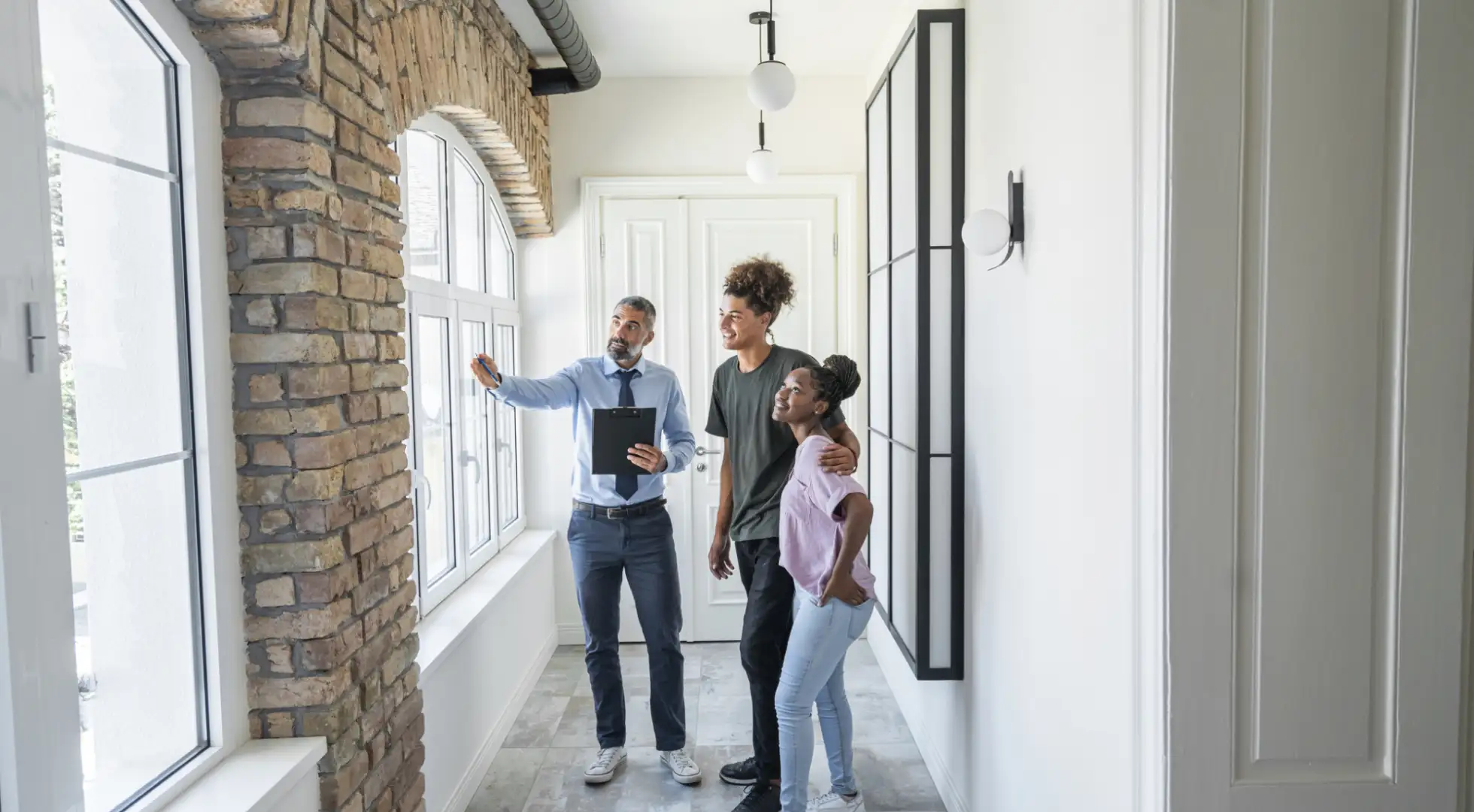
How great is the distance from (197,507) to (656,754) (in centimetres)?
202

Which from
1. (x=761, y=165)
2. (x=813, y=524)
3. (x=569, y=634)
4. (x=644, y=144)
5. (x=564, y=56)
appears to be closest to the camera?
(x=813, y=524)

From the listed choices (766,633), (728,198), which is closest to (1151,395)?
(766,633)

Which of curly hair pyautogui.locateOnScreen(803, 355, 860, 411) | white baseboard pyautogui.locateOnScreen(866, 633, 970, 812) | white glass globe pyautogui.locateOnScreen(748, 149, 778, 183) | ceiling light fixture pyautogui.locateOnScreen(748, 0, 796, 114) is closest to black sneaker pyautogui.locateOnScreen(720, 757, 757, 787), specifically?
white baseboard pyautogui.locateOnScreen(866, 633, 970, 812)

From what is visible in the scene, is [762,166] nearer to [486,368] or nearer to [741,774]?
[486,368]

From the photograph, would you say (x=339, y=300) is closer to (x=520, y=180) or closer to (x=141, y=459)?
(x=141, y=459)

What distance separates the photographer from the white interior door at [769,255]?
14.2 feet

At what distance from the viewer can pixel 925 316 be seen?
2518mm

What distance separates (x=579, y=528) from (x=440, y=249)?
1.15 metres

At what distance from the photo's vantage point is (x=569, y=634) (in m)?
4.44

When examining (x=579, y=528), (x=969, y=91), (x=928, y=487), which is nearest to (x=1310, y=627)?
(x=928, y=487)

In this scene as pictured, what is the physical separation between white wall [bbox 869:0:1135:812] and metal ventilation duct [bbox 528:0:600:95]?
1460 millimetres

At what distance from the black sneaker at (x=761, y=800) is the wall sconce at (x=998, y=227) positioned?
1.78 m

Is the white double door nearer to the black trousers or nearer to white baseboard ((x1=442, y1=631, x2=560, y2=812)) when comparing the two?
white baseboard ((x1=442, y1=631, x2=560, y2=812))

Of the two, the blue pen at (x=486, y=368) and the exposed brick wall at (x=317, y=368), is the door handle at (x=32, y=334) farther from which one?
the blue pen at (x=486, y=368)
